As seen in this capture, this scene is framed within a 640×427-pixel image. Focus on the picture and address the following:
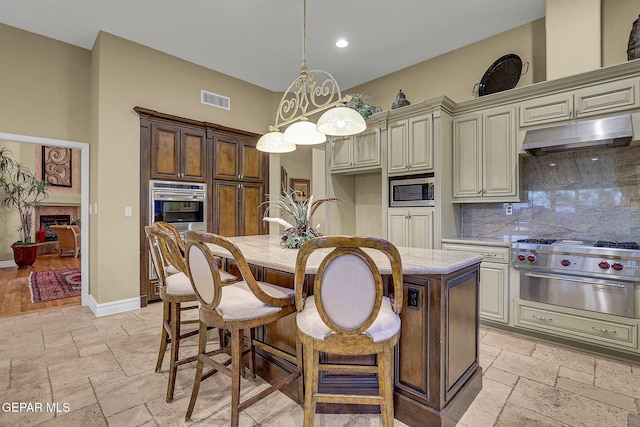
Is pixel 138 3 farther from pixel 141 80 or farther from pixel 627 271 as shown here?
pixel 627 271

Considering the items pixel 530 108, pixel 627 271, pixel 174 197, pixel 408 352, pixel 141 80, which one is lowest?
pixel 408 352

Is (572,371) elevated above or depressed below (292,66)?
below

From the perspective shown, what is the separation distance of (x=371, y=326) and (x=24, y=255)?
25.6 feet

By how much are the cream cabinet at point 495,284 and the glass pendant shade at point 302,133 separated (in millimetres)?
1997

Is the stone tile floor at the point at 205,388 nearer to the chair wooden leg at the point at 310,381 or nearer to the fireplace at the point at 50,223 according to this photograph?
the chair wooden leg at the point at 310,381

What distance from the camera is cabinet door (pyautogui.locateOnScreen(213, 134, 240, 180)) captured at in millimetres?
4438

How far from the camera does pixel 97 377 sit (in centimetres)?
219

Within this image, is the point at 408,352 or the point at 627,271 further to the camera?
the point at 627,271

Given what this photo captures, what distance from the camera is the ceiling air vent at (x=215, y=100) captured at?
4.48 meters

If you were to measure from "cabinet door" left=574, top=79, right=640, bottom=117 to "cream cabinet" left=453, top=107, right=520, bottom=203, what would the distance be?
53cm

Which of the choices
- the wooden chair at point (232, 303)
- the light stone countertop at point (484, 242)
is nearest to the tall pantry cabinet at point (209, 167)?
the wooden chair at point (232, 303)

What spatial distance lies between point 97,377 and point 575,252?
3.83 m

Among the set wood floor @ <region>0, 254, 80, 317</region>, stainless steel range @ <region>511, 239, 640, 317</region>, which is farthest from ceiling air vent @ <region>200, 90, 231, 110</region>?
stainless steel range @ <region>511, 239, 640, 317</region>

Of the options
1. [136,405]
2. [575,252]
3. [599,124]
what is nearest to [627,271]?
[575,252]
